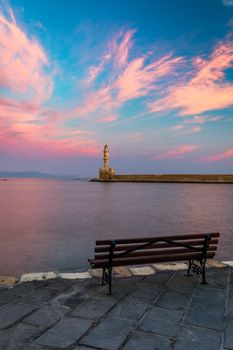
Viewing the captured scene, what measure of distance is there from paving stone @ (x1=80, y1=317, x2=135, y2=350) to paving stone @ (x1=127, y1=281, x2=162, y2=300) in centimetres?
97

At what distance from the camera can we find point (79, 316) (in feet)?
14.2

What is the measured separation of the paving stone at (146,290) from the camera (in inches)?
202

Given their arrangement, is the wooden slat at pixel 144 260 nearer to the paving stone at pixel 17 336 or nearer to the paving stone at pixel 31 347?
the paving stone at pixel 17 336

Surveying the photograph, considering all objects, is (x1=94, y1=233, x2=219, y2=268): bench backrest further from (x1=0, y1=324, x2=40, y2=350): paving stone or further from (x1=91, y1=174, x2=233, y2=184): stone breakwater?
(x1=91, y1=174, x2=233, y2=184): stone breakwater

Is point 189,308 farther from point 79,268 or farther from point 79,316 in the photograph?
point 79,268

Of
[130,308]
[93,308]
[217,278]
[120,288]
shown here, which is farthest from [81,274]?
[217,278]

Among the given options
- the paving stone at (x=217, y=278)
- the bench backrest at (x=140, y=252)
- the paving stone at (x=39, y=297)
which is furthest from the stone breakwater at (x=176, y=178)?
the paving stone at (x=39, y=297)

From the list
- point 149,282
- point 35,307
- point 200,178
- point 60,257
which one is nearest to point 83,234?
point 60,257

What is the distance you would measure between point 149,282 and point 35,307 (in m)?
2.17

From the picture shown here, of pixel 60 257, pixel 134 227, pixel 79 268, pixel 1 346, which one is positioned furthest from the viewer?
pixel 134 227

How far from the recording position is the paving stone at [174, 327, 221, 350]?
3.59 meters

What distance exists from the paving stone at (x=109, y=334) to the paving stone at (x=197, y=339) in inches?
25.4

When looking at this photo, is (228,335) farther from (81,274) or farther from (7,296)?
(7,296)

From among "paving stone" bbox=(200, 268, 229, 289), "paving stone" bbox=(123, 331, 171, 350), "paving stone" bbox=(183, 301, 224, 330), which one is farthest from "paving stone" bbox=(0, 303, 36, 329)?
"paving stone" bbox=(200, 268, 229, 289)
